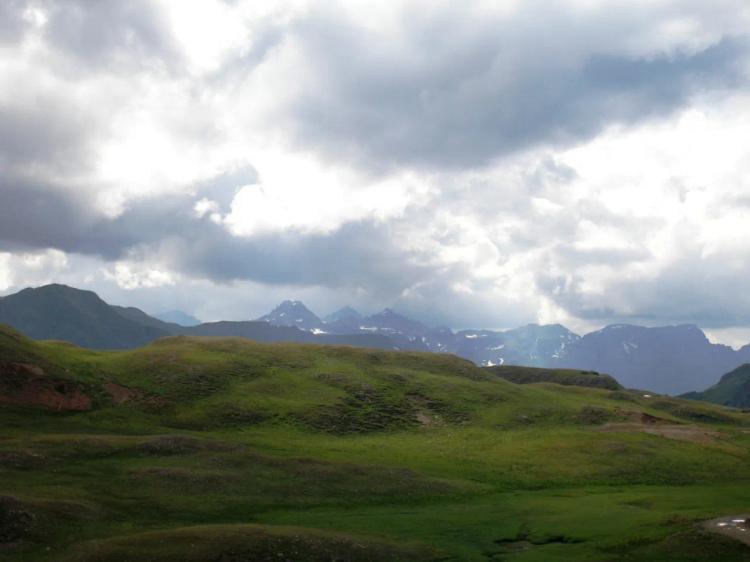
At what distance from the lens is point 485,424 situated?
9975cm

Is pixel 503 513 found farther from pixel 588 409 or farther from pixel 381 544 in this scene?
pixel 588 409

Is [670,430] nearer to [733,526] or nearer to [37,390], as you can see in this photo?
[733,526]

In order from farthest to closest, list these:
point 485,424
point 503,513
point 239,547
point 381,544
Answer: point 485,424 → point 503,513 → point 381,544 → point 239,547

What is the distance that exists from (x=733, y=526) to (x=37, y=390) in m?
77.2

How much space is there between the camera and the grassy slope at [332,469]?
39125 millimetres

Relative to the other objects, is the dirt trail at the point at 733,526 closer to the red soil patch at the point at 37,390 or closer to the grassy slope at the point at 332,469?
the grassy slope at the point at 332,469

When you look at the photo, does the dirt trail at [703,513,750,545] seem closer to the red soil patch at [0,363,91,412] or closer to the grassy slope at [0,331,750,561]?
the grassy slope at [0,331,750,561]

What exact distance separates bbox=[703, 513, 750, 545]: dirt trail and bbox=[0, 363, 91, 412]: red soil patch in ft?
236

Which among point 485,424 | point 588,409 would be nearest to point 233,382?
point 485,424

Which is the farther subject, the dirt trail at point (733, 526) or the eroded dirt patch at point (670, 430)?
the eroded dirt patch at point (670, 430)

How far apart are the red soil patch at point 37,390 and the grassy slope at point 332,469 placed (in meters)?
2.23

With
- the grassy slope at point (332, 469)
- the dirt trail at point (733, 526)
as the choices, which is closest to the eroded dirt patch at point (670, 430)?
the grassy slope at point (332, 469)

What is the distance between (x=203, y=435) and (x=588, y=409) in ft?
218

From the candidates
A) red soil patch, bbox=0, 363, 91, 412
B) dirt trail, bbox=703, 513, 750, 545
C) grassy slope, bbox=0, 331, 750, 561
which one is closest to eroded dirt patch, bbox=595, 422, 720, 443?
grassy slope, bbox=0, 331, 750, 561
